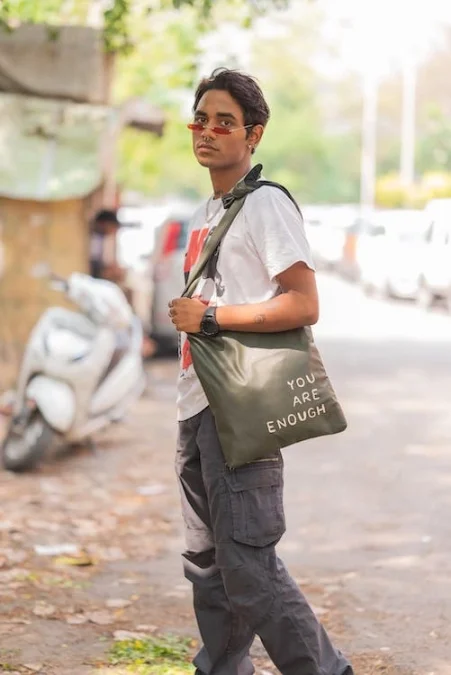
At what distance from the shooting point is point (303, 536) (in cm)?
664

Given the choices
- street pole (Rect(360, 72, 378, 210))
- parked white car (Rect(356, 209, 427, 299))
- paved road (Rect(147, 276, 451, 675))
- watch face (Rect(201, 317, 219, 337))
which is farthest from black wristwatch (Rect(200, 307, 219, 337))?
street pole (Rect(360, 72, 378, 210))

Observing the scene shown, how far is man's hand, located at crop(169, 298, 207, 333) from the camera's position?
357 centimetres

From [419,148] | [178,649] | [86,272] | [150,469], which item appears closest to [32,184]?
[86,272]

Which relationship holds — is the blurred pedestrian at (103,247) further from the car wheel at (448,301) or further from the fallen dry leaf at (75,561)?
the car wheel at (448,301)

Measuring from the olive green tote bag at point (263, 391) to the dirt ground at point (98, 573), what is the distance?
49.5 inches

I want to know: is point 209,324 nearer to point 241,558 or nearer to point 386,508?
point 241,558

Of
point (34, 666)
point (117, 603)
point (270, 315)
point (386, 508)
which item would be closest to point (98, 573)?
point (117, 603)

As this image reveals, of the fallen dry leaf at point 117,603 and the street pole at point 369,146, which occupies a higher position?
the street pole at point 369,146

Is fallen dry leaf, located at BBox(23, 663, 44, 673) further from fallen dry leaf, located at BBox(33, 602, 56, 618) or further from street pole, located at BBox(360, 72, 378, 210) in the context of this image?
street pole, located at BBox(360, 72, 378, 210)

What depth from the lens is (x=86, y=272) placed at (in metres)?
12.1

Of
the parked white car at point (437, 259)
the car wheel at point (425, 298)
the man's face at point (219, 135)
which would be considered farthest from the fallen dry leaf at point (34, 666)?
the car wheel at point (425, 298)

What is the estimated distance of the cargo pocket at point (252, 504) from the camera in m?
3.56

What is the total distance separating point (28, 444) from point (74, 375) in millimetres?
546

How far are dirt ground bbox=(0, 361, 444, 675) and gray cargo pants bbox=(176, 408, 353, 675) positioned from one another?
0.67 meters
